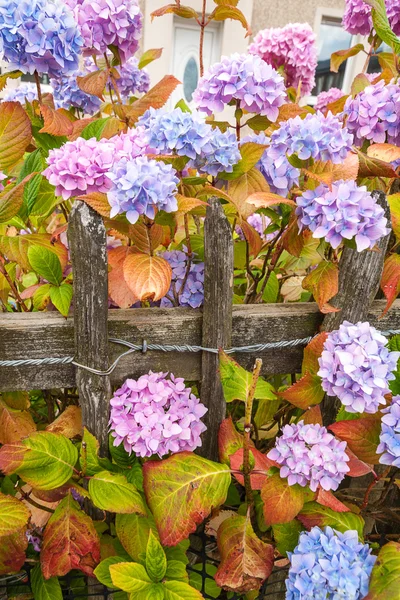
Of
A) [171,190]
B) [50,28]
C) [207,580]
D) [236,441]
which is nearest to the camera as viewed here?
[171,190]

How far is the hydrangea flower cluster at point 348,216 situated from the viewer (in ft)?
2.80

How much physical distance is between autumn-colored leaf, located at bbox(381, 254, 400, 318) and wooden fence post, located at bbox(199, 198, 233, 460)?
327mm

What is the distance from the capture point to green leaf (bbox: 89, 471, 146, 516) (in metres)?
0.92

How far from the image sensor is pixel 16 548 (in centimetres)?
98

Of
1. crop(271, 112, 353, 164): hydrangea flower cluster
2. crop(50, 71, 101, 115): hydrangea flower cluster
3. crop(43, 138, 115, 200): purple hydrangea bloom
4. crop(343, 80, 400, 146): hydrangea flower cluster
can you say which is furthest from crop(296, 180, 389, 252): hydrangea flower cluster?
crop(50, 71, 101, 115): hydrangea flower cluster

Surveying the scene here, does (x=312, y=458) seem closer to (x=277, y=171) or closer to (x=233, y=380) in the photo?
(x=233, y=380)

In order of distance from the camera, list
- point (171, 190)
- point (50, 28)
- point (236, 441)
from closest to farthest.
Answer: point (171, 190) < point (50, 28) < point (236, 441)

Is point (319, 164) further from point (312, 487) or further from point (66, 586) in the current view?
point (66, 586)

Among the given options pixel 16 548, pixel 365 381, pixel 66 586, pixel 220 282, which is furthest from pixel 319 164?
pixel 66 586

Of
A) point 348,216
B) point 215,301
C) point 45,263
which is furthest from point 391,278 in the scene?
point 45,263

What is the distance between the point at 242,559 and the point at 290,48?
1613 millimetres

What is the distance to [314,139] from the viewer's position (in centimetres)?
92

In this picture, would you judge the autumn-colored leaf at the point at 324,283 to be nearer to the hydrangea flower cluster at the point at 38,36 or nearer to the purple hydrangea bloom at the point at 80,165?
the purple hydrangea bloom at the point at 80,165

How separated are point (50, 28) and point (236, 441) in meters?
0.89
